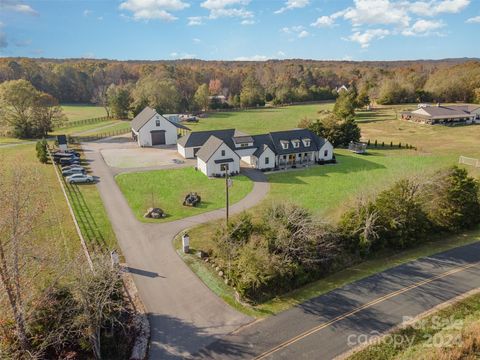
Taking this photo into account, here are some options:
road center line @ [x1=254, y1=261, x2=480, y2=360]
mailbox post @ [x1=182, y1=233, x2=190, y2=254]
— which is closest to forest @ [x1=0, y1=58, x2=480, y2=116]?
mailbox post @ [x1=182, y1=233, x2=190, y2=254]

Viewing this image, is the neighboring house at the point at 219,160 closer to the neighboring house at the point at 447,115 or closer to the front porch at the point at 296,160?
the front porch at the point at 296,160

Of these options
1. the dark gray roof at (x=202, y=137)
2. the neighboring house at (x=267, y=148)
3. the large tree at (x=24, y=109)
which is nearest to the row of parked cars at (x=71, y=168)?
the neighboring house at (x=267, y=148)

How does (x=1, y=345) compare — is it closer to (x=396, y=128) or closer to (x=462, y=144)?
(x=462, y=144)

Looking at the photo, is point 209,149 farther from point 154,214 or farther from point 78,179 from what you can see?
point 78,179

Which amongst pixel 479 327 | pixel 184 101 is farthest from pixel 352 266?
pixel 184 101

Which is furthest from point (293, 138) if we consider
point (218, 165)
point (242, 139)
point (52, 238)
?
point (52, 238)
